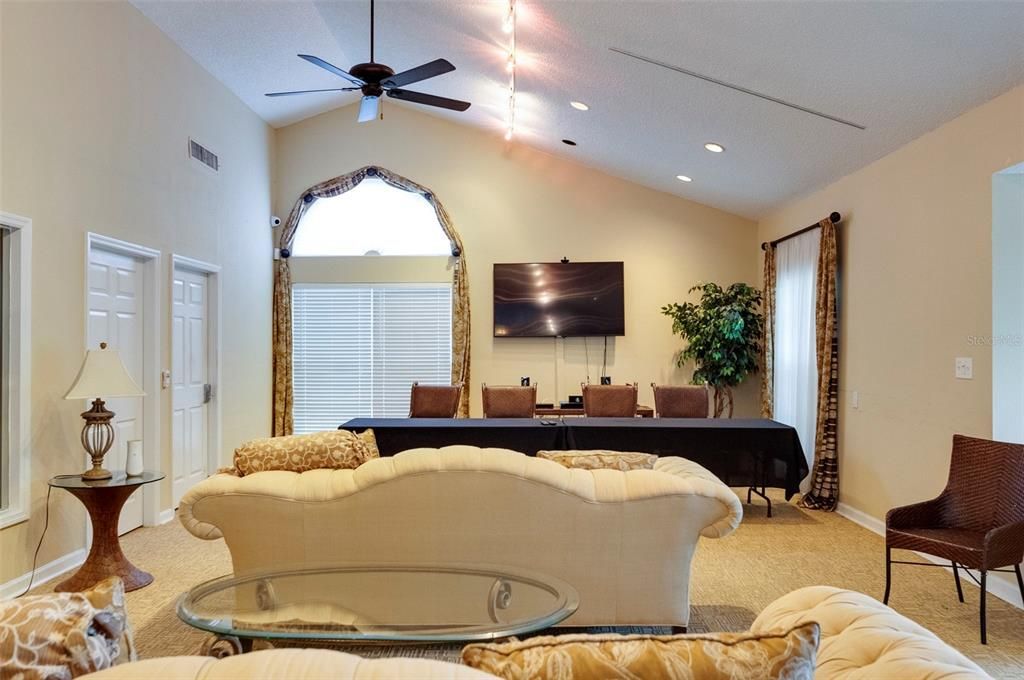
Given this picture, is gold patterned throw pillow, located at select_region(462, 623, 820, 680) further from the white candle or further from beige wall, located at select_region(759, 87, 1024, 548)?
the white candle

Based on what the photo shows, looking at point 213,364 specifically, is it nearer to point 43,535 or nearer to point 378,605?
point 43,535

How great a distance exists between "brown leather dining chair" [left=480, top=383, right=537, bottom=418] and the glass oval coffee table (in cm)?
333

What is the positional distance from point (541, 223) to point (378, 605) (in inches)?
228

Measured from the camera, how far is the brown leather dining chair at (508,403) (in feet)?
18.9

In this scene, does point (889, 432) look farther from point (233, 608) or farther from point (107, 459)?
point (107, 459)

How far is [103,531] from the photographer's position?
11.9 feet

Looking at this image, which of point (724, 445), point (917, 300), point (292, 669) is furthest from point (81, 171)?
point (917, 300)

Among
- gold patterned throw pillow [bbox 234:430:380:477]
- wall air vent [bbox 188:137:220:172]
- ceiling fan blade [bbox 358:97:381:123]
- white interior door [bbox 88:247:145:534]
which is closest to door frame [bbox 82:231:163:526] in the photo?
white interior door [bbox 88:247:145:534]

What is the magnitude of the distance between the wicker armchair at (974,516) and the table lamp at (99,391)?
4077 mm

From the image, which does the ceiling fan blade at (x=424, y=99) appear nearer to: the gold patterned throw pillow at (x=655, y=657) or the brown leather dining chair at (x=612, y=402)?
the brown leather dining chair at (x=612, y=402)

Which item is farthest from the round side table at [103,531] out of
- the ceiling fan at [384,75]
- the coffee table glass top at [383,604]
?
the ceiling fan at [384,75]

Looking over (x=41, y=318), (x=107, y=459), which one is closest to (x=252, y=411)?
(x=107, y=459)

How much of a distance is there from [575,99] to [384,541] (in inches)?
158

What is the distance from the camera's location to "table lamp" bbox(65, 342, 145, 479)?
3.62 meters
